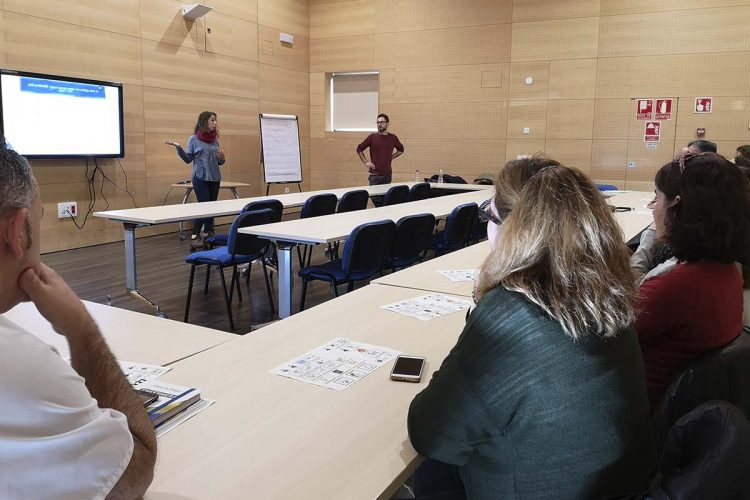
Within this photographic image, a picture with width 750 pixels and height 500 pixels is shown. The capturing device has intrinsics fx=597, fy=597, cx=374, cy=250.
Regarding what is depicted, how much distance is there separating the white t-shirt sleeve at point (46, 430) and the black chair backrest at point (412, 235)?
355 centimetres

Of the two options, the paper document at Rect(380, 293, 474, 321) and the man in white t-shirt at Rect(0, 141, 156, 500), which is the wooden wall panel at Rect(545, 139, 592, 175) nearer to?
the paper document at Rect(380, 293, 474, 321)

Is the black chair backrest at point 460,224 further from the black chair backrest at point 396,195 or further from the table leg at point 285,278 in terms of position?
the table leg at point 285,278

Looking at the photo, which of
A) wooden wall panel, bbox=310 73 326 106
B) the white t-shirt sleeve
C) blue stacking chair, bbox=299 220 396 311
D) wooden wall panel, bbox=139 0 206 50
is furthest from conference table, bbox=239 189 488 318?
wooden wall panel, bbox=310 73 326 106

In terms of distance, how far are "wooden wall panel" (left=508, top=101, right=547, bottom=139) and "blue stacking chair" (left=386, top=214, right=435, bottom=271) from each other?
5.53 metres

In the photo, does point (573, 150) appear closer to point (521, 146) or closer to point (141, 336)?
point (521, 146)

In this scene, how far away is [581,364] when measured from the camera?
1.15 metres

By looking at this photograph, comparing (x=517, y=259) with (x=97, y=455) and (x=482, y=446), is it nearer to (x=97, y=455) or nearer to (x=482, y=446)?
(x=482, y=446)

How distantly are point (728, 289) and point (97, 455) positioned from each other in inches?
65.1

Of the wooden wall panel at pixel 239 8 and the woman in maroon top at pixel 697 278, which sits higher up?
the wooden wall panel at pixel 239 8

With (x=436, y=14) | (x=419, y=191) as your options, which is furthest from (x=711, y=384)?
(x=436, y=14)

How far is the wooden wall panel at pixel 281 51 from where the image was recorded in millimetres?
9961

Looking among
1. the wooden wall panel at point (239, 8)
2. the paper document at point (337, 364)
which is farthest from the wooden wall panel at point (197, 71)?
the paper document at point (337, 364)

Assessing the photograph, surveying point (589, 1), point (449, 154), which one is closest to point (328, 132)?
point (449, 154)

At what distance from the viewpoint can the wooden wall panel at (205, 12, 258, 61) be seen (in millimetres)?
8891
